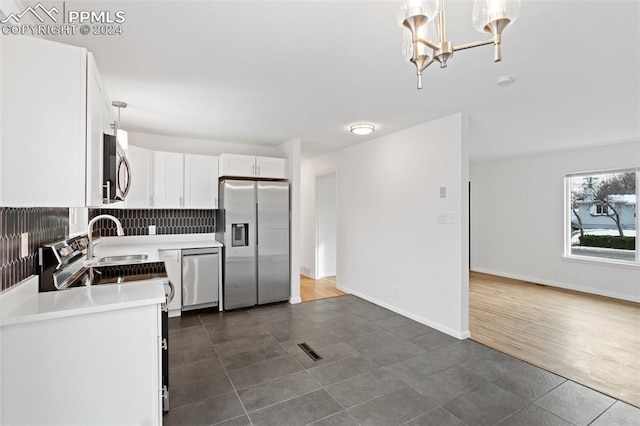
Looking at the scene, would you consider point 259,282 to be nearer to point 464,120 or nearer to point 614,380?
point 464,120

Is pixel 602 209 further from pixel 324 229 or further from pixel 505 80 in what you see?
pixel 324 229

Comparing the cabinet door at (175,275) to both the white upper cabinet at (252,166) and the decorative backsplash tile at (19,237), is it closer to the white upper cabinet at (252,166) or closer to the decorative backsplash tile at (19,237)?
the white upper cabinet at (252,166)

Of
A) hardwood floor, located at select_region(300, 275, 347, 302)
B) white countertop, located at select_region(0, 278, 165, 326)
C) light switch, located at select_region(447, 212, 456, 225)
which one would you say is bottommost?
hardwood floor, located at select_region(300, 275, 347, 302)

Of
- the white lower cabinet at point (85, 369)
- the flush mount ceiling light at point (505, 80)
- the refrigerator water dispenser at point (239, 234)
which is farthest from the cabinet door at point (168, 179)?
the flush mount ceiling light at point (505, 80)

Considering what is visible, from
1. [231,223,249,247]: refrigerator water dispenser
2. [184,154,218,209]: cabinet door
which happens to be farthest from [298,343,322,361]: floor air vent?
[184,154,218,209]: cabinet door

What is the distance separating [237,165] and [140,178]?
128cm

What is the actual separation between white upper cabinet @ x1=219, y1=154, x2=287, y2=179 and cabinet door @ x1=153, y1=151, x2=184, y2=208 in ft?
1.89

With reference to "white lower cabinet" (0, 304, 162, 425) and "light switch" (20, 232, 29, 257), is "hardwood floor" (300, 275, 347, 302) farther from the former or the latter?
"light switch" (20, 232, 29, 257)

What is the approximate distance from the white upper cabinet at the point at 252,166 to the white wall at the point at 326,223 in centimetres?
156

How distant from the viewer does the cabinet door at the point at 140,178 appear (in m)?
3.98

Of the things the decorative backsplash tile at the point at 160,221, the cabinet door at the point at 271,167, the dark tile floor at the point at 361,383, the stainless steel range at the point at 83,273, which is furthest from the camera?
the cabinet door at the point at 271,167

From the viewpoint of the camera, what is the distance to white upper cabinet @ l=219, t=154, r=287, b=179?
14.7 ft

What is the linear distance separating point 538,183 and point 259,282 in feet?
18.3

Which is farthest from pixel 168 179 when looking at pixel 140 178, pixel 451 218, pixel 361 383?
pixel 451 218
